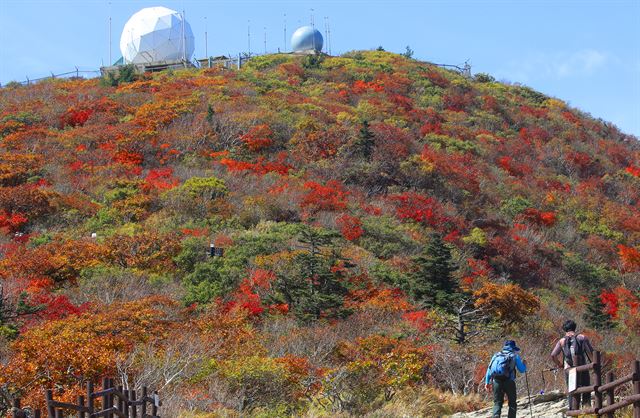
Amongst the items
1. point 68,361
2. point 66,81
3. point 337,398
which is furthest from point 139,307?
point 66,81

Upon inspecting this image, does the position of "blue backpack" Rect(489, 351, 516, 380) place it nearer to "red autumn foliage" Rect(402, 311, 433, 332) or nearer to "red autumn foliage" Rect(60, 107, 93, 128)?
"red autumn foliage" Rect(402, 311, 433, 332)

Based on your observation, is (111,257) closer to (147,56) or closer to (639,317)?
(639,317)

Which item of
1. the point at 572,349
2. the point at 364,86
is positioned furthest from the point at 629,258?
the point at 572,349

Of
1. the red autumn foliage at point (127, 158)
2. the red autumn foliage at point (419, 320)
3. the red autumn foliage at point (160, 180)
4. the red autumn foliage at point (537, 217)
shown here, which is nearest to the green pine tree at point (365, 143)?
the red autumn foliage at point (537, 217)

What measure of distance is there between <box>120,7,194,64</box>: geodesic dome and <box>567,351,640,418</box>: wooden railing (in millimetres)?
53938

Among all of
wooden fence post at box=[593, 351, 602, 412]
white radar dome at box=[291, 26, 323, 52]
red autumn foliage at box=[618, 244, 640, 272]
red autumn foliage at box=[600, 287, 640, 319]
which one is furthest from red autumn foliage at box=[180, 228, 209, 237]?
white radar dome at box=[291, 26, 323, 52]

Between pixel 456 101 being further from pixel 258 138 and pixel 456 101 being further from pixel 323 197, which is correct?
pixel 323 197

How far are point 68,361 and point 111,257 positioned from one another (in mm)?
12165

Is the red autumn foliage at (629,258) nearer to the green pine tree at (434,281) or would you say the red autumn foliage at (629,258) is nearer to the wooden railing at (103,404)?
the green pine tree at (434,281)

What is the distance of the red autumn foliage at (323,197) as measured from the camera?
121 feet

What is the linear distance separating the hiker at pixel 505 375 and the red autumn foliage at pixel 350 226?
69.1ft

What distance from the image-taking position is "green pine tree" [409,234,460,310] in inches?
1074

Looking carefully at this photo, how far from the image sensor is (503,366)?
1268 cm

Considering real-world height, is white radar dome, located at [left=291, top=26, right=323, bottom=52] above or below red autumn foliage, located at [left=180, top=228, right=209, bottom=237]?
above
